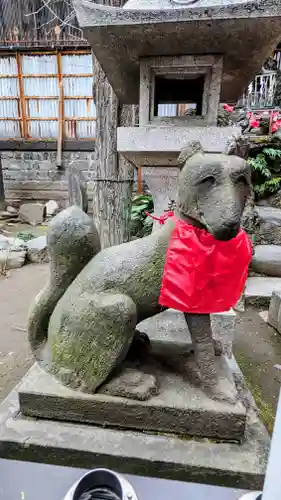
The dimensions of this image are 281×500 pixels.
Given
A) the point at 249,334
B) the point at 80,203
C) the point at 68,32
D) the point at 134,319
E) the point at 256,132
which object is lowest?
the point at 249,334

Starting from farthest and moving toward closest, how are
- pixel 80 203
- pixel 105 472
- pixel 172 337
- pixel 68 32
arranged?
pixel 68 32 < pixel 172 337 < pixel 80 203 < pixel 105 472

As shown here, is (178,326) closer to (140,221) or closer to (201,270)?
(201,270)

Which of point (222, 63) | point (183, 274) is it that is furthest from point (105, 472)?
point (222, 63)

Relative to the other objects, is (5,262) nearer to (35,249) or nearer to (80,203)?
(35,249)

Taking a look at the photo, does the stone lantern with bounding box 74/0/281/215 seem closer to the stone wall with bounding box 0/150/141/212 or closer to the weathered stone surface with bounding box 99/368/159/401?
the weathered stone surface with bounding box 99/368/159/401

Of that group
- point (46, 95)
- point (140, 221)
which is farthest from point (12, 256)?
point (46, 95)

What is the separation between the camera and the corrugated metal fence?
7.55 meters

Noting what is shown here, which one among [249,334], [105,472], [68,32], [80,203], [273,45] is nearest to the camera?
[105,472]

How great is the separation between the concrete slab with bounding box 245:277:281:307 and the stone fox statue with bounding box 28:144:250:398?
8.13 feet

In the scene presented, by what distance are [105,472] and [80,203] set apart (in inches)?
33.8

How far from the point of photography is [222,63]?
5.33 feet

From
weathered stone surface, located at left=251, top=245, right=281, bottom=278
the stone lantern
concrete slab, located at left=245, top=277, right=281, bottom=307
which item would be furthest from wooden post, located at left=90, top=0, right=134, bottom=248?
weathered stone surface, located at left=251, top=245, right=281, bottom=278

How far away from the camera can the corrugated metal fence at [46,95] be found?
7.55m

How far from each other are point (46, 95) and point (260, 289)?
6794 millimetres
